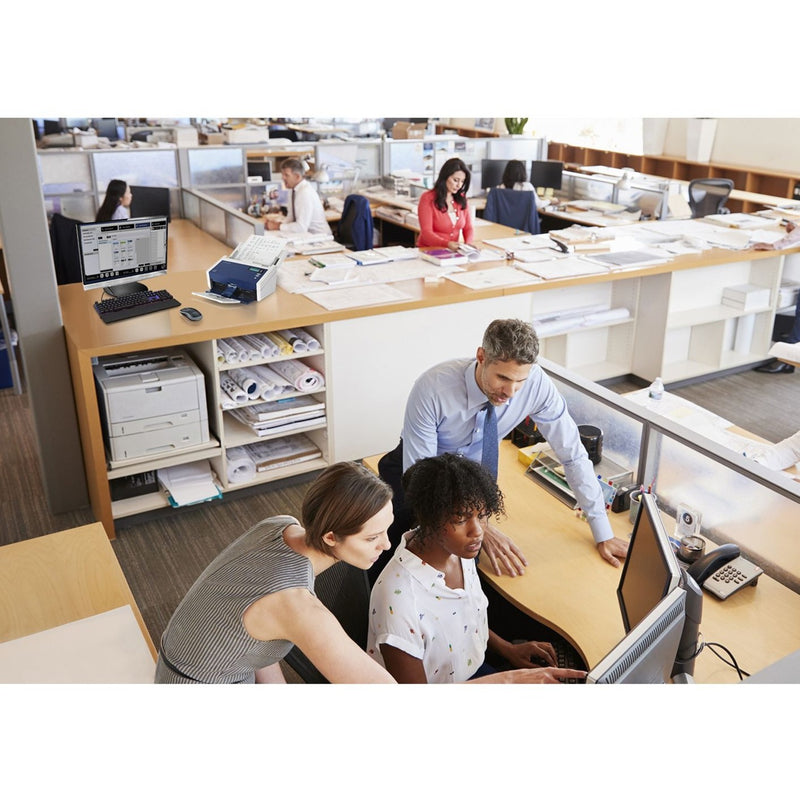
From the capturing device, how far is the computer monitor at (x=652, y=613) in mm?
1356

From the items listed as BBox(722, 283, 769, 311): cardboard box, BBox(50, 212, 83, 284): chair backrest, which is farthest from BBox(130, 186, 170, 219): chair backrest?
BBox(722, 283, 769, 311): cardboard box

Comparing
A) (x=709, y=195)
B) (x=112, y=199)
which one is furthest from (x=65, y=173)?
(x=709, y=195)

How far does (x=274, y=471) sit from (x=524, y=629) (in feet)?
5.57

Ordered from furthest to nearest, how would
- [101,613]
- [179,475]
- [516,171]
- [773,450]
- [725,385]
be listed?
[516,171] < [725,385] < [179,475] < [773,450] < [101,613]

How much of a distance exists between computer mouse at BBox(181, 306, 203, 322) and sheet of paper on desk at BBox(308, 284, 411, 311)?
575 mm

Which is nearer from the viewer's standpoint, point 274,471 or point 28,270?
point 28,270

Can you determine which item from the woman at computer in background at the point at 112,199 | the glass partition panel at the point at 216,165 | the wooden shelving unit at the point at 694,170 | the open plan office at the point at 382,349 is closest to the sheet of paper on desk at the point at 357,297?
the open plan office at the point at 382,349

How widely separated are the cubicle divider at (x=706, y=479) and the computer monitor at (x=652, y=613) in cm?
37

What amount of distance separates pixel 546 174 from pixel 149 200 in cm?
357

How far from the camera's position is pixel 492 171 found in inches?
284

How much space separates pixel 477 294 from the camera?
407 cm

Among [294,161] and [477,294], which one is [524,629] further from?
[294,161]

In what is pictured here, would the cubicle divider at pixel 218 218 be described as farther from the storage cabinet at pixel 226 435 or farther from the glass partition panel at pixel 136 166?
the storage cabinet at pixel 226 435
